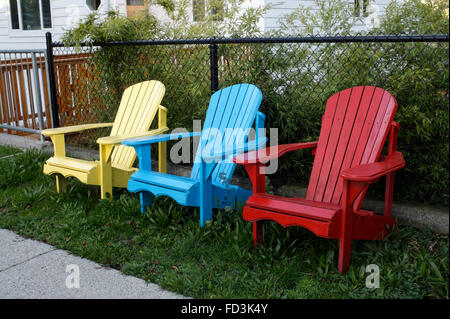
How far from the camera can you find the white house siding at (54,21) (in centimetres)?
900

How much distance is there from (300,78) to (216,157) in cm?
121

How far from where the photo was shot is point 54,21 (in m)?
9.48

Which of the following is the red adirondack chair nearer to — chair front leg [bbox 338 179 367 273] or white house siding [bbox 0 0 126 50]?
chair front leg [bbox 338 179 367 273]

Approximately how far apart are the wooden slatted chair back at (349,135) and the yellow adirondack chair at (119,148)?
4.98ft

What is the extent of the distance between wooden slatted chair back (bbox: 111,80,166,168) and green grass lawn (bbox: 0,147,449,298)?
0.40 m

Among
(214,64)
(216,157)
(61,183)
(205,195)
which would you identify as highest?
(214,64)

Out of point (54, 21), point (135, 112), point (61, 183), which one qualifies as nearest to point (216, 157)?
point (135, 112)

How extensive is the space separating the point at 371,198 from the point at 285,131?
0.84m

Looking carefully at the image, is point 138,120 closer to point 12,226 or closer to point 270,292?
point 12,226

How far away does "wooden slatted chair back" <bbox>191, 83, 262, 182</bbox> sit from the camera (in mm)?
3553

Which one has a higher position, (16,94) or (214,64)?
(214,64)

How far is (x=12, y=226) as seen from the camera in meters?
3.82

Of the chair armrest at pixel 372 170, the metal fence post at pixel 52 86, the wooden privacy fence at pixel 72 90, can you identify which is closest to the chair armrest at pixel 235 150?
the chair armrest at pixel 372 170

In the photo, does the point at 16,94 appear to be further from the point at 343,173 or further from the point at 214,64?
the point at 343,173
